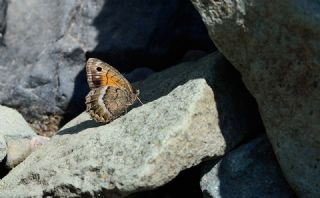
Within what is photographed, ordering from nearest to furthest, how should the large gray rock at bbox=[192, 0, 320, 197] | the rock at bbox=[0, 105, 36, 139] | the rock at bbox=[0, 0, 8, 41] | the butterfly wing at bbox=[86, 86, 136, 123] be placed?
the large gray rock at bbox=[192, 0, 320, 197] → the butterfly wing at bbox=[86, 86, 136, 123] → the rock at bbox=[0, 105, 36, 139] → the rock at bbox=[0, 0, 8, 41]

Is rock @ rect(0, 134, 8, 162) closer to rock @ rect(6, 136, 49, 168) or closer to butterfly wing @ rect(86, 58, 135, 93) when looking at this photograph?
rock @ rect(6, 136, 49, 168)

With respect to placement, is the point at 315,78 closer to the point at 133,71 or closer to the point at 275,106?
the point at 275,106

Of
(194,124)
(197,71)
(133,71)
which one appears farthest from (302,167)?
(133,71)

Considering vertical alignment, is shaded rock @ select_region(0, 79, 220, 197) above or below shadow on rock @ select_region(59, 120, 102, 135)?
above

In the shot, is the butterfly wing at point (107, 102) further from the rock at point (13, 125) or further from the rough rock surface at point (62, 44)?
the rough rock surface at point (62, 44)

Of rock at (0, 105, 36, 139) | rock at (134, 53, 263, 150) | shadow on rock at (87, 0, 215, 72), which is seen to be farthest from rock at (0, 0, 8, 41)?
rock at (134, 53, 263, 150)

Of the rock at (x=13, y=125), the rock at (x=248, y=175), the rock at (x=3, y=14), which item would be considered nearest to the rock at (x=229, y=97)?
the rock at (x=248, y=175)
